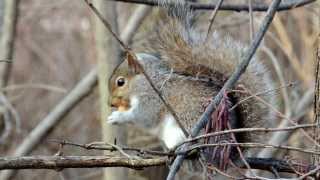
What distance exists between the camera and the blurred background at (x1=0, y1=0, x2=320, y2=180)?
359 centimetres

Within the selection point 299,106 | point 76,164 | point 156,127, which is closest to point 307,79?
point 299,106

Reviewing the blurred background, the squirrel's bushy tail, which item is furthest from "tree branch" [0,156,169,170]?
the blurred background

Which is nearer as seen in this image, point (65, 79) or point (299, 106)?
point (299, 106)

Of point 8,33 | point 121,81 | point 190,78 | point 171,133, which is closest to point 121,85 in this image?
point 121,81

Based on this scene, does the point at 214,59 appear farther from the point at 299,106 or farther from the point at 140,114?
the point at 299,106

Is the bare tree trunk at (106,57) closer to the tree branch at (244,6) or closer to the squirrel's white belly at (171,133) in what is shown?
the squirrel's white belly at (171,133)

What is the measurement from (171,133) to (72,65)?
3.94 meters

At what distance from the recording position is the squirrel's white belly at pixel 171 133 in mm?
2189

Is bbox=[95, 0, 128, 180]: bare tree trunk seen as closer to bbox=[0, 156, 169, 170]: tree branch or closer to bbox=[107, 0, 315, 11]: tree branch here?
bbox=[107, 0, 315, 11]: tree branch

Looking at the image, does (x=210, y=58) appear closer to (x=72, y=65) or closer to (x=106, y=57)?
(x=106, y=57)

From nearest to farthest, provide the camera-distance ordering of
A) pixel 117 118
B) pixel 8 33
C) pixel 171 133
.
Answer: pixel 171 133 < pixel 117 118 < pixel 8 33

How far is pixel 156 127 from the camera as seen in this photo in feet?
7.82

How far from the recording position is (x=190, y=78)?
2359mm

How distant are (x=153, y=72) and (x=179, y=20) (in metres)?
0.28
